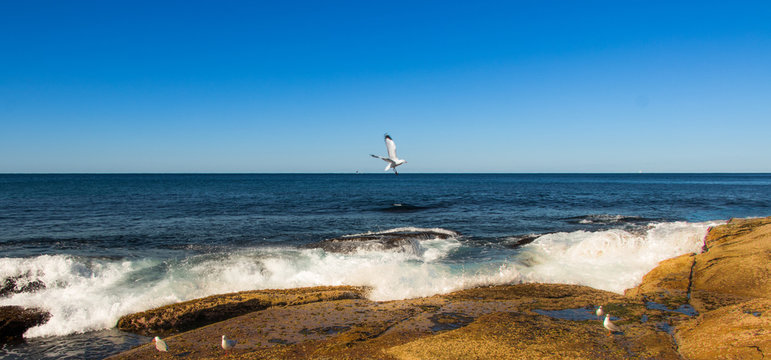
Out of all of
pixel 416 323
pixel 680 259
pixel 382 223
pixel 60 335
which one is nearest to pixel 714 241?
pixel 680 259

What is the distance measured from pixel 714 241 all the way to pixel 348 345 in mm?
12732

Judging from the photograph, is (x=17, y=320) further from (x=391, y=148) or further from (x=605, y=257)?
(x=605, y=257)

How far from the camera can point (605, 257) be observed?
12.9m

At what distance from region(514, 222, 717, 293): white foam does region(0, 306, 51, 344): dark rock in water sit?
11.2 meters

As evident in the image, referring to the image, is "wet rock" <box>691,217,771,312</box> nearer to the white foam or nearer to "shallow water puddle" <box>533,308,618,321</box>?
the white foam

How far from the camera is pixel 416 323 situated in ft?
23.3

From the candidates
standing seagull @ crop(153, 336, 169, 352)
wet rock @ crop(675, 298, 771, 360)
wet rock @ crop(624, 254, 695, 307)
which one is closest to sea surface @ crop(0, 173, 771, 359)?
wet rock @ crop(624, 254, 695, 307)

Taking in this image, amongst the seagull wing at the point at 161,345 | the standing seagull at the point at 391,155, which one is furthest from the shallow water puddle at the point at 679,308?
the standing seagull at the point at 391,155

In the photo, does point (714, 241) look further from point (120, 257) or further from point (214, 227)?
point (214, 227)

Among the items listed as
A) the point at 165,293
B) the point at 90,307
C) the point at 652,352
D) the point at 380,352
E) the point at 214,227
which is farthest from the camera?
the point at 214,227

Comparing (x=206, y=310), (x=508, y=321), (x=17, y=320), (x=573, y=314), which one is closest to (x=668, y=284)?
(x=573, y=314)

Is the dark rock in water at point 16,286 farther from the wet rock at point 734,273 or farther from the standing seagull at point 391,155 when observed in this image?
the wet rock at point 734,273

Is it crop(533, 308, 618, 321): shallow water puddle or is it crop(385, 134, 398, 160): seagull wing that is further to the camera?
crop(385, 134, 398, 160): seagull wing

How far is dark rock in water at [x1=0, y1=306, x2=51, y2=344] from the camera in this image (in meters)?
7.58
